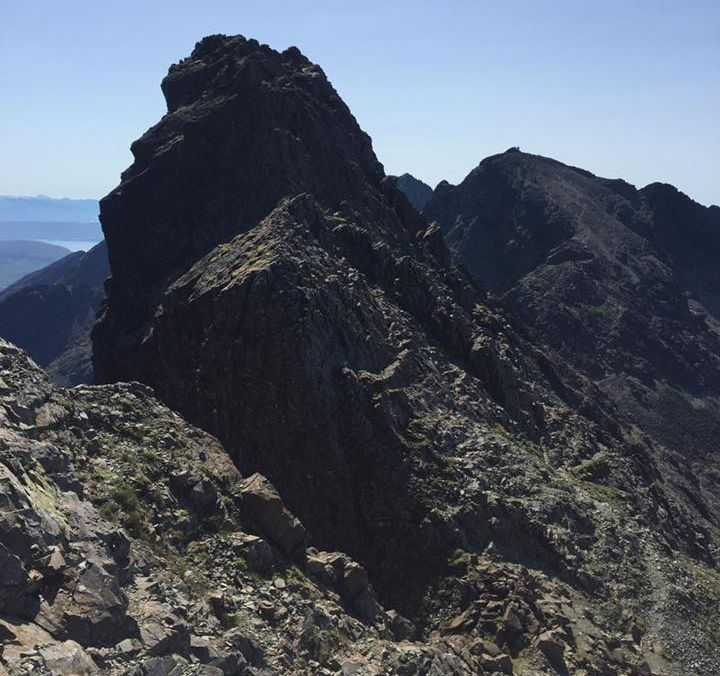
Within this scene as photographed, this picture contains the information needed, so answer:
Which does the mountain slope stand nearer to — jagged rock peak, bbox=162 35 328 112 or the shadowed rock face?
jagged rock peak, bbox=162 35 328 112

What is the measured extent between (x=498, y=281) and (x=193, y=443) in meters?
159

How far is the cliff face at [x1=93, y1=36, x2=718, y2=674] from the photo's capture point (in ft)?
167

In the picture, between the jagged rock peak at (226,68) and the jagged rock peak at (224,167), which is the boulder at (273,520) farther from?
the jagged rock peak at (226,68)

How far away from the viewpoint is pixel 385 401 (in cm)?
6172

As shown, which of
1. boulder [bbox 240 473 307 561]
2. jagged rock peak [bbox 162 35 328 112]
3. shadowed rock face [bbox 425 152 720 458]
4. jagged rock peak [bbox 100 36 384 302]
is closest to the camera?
boulder [bbox 240 473 307 561]

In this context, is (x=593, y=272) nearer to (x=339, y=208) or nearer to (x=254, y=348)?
(x=339, y=208)

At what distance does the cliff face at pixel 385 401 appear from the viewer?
50.9 meters

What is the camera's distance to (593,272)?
183125 mm

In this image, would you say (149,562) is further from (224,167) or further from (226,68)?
(226,68)

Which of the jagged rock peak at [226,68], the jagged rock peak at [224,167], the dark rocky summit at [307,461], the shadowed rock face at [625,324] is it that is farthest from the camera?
the shadowed rock face at [625,324]

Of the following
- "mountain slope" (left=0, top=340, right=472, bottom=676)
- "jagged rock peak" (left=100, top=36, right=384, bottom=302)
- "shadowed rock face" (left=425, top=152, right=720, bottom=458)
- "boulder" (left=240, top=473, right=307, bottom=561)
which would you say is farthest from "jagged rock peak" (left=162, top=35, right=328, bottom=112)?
"boulder" (left=240, top=473, right=307, bottom=561)

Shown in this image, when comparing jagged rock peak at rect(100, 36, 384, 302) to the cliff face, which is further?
jagged rock peak at rect(100, 36, 384, 302)

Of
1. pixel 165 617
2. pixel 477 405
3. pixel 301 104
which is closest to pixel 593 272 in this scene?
pixel 301 104

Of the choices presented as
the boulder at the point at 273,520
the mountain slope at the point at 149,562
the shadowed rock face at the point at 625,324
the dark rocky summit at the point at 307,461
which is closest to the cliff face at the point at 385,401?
the dark rocky summit at the point at 307,461
